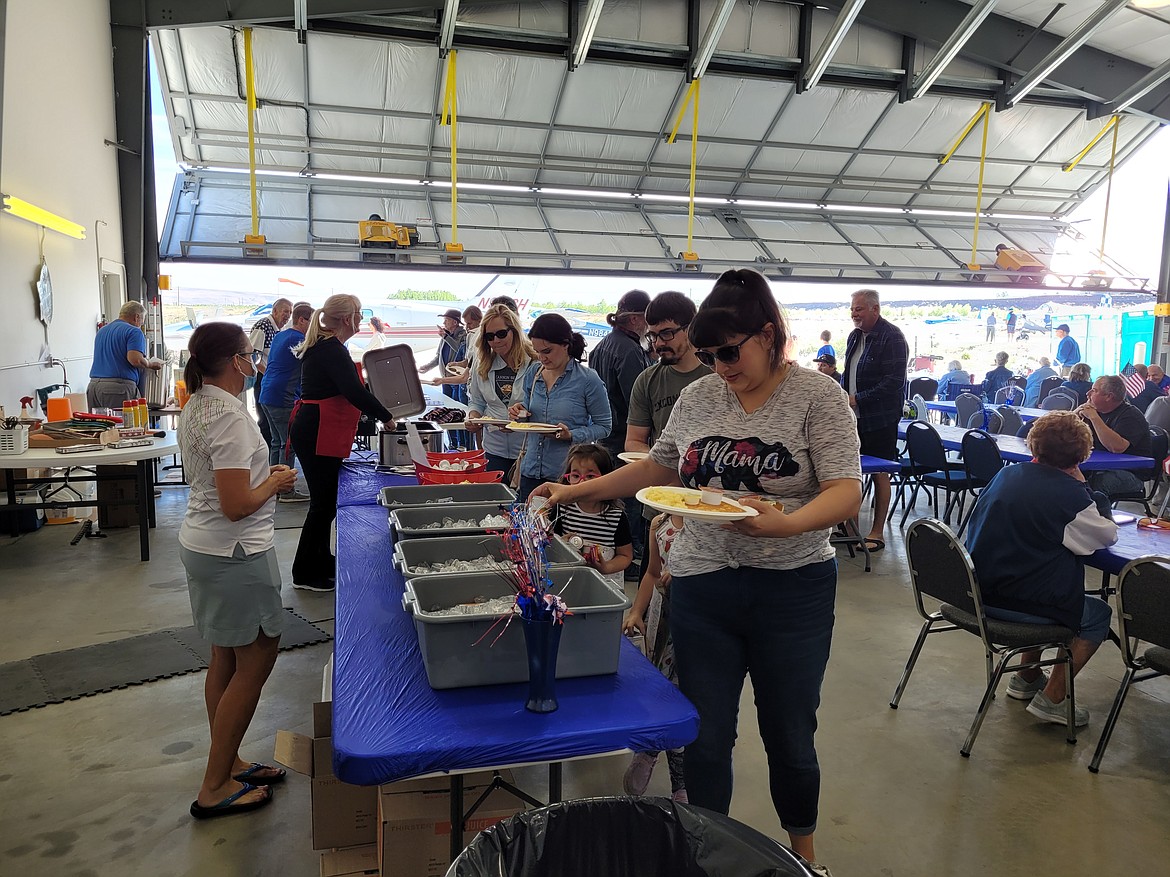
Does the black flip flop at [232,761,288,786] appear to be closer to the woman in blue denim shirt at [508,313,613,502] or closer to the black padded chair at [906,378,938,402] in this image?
the woman in blue denim shirt at [508,313,613,502]

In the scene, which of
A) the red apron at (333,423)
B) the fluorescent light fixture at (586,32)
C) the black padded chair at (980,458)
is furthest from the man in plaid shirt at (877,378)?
the fluorescent light fixture at (586,32)

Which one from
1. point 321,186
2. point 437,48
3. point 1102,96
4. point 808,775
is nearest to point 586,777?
point 808,775

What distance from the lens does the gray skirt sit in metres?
2.24

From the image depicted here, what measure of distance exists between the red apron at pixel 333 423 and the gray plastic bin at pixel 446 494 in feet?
3.45

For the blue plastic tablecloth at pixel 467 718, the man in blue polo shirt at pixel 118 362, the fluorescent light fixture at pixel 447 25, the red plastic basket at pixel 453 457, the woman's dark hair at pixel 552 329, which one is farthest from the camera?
the fluorescent light fixture at pixel 447 25

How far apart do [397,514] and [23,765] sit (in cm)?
155

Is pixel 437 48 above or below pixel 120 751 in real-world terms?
above

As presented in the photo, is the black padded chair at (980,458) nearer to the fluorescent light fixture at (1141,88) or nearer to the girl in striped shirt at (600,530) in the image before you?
the girl in striped shirt at (600,530)

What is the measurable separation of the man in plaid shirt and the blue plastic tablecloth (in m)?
4.11

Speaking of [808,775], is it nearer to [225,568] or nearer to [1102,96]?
[225,568]

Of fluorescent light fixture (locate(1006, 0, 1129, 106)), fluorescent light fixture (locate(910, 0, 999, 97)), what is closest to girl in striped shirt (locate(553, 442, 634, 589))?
fluorescent light fixture (locate(1006, 0, 1129, 106))

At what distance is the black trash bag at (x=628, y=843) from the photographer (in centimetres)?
118

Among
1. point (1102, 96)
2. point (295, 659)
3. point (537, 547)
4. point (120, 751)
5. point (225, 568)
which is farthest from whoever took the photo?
point (1102, 96)

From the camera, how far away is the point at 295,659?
141 inches
